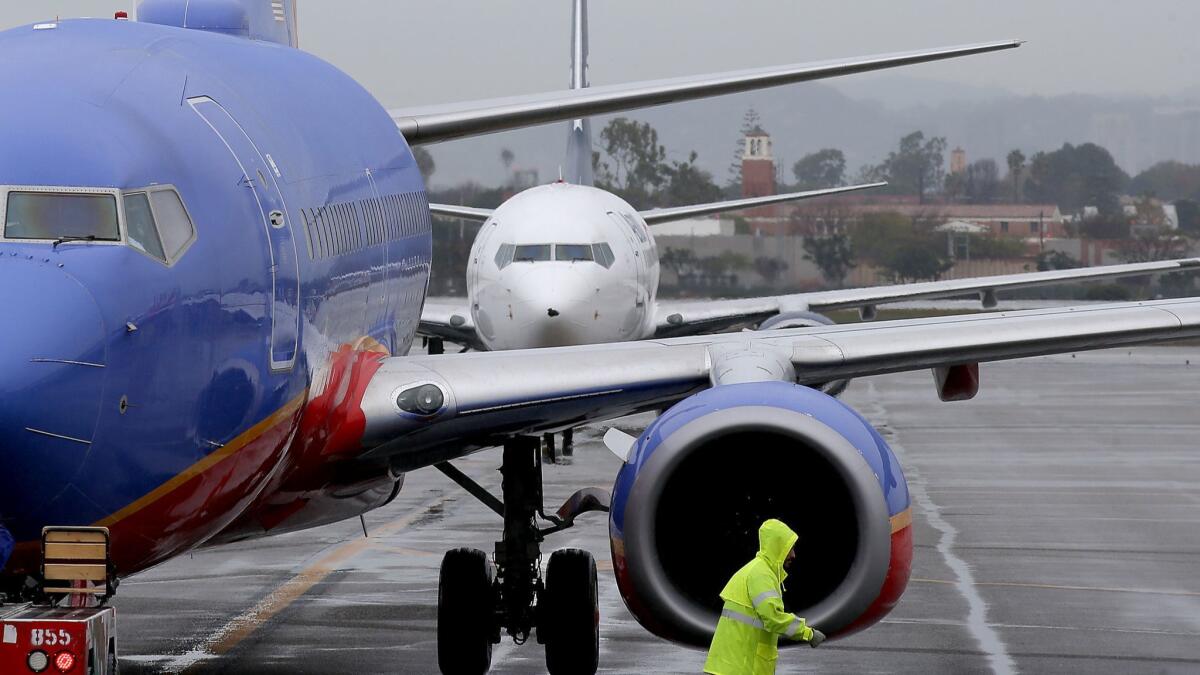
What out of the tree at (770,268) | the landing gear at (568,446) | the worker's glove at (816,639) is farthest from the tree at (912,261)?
the worker's glove at (816,639)

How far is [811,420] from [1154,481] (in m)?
14.9

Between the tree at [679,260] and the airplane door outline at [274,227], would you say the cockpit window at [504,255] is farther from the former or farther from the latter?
the tree at [679,260]

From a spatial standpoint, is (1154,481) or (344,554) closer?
(344,554)

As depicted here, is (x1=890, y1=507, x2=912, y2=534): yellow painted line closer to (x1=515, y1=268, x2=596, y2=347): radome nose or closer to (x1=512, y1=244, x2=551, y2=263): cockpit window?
(x1=515, y1=268, x2=596, y2=347): radome nose

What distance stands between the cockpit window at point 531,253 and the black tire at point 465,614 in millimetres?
15873

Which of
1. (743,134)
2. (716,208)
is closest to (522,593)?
(716,208)

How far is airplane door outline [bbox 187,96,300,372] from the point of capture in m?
8.23

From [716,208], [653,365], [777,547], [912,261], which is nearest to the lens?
[777,547]

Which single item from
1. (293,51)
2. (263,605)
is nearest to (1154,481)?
(263,605)

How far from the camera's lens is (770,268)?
154 feet

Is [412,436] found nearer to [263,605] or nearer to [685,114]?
[263,605]

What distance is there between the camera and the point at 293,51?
11.2 meters

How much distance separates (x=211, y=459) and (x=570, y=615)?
12.9ft

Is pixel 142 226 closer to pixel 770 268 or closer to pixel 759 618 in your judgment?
pixel 759 618
